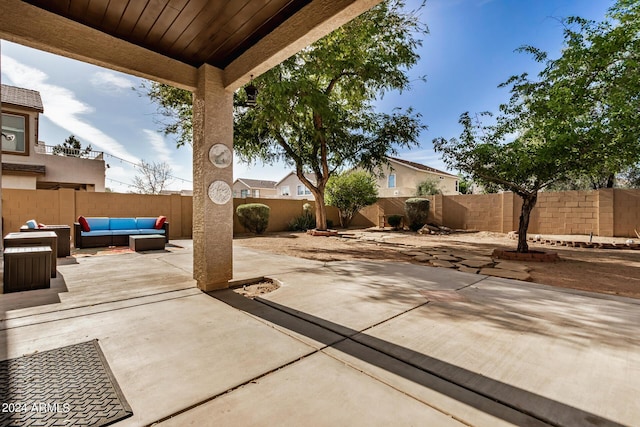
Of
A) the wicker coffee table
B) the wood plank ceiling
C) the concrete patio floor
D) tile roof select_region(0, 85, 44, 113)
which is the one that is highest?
tile roof select_region(0, 85, 44, 113)

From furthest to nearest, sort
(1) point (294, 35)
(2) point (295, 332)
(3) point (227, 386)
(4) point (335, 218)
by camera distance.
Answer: (4) point (335, 218) → (1) point (294, 35) → (2) point (295, 332) → (3) point (227, 386)

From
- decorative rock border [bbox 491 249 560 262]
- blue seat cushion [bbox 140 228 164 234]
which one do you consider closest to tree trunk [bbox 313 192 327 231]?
blue seat cushion [bbox 140 228 164 234]

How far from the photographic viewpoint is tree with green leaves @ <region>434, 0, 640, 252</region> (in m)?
5.47

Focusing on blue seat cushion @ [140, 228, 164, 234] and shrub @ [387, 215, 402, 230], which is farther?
shrub @ [387, 215, 402, 230]

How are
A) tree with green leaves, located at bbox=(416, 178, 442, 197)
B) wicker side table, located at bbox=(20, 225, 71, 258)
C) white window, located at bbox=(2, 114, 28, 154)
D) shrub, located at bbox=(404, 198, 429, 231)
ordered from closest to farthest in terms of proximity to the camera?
wicker side table, located at bbox=(20, 225, 71, 258)
white window, located at bbox=(2, 114, 28, 154)
shrub, located at bbox=(404, 198, 429, 231)
tree with green leaves, located at bbox=(416, 178, 442, 197)

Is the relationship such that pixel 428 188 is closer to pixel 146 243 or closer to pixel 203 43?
pixel 146 243

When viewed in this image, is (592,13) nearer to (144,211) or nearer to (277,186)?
(144,211)

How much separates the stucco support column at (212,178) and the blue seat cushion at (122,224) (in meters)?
6.08

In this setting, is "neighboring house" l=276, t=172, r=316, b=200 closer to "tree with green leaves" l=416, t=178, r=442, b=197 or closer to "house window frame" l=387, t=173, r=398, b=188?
"house window frame" l=387, t=173, r=398, b=188

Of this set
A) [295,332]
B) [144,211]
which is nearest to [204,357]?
[295,332]

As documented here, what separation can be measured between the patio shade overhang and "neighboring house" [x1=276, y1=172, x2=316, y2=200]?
1018 inches

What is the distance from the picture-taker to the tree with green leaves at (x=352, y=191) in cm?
1505

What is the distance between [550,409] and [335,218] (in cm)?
1541

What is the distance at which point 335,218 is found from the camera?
16.9m
